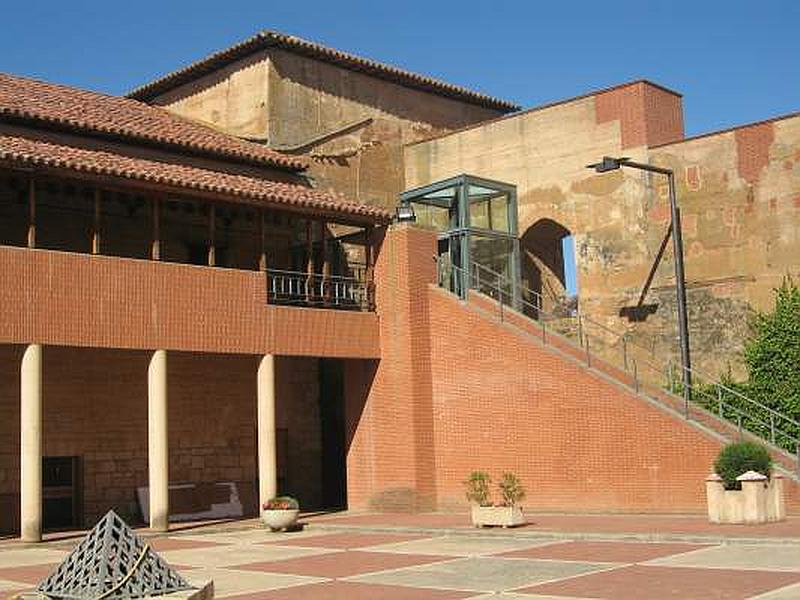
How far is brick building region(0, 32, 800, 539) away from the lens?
20344 mm

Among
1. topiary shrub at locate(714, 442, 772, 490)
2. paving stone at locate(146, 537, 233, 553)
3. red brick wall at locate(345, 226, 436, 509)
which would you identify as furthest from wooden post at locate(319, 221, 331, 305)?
topiary shrub at locate(714, 442, 772, 490)

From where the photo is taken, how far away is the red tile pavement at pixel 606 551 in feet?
45.6

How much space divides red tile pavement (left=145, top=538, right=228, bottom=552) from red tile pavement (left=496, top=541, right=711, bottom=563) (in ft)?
18.7

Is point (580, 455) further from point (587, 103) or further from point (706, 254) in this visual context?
point (587, 103)

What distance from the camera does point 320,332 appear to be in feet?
78.2

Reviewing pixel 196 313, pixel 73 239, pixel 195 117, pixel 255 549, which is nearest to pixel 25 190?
pixel 73 239

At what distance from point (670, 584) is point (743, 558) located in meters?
2.54

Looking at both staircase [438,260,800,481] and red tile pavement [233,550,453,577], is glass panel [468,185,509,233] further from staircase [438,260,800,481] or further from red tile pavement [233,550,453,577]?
red tile pavement [233,550,453,577]

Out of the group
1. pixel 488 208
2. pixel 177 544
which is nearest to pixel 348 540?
pixel 177 544

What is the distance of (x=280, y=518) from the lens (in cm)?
2036

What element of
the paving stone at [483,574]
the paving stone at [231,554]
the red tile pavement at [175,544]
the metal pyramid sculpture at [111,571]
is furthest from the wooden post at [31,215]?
the metal pyramid sculpture at [111,571]

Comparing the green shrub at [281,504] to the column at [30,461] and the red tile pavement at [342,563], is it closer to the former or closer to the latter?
the column at [30,461]

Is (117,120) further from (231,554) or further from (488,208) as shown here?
(231,554)

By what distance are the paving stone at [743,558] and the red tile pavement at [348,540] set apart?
5.46m
